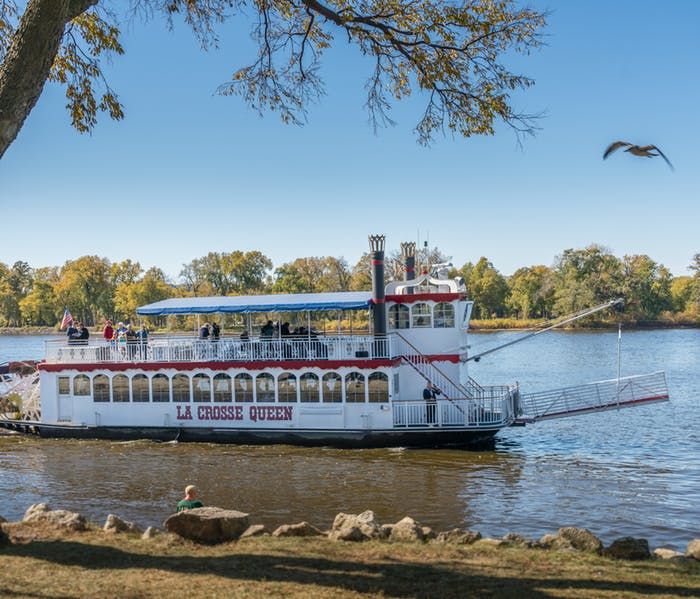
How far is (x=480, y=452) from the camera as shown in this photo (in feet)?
80.2

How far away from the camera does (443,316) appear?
25359mm

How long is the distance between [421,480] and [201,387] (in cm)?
943

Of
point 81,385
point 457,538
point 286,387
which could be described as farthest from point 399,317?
point 457,538

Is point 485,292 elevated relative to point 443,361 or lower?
elevated

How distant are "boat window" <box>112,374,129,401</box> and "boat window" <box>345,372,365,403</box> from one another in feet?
28.0

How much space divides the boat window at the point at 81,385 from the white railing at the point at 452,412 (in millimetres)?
11852

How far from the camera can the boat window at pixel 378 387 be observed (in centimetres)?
2438

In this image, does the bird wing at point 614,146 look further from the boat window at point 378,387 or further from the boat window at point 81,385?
the boat window at point 81,385

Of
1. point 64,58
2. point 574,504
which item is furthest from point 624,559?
point 64,58

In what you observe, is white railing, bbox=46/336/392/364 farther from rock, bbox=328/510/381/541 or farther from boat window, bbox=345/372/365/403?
rock, bbox=328/510/381/541

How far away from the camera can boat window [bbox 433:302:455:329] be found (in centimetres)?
2527

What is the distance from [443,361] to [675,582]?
1545cm

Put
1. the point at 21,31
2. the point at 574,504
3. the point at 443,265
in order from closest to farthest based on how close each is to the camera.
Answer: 1. the point at 21,31
2. the point at 574,504
3. the point at 443,265

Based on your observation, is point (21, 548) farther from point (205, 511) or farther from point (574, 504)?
point (574, 504)
